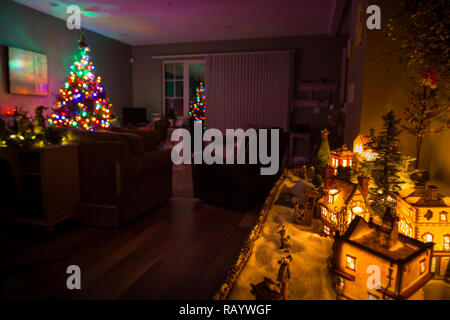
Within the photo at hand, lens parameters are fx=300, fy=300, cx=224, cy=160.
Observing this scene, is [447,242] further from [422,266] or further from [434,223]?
[422,266]

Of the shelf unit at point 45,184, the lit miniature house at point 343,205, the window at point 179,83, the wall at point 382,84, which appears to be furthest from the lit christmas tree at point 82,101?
the lit miniature house at point 343,205

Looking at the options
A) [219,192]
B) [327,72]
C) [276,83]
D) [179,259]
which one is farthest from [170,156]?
[327,72]

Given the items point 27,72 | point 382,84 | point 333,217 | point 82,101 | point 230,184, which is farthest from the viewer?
point 82,101

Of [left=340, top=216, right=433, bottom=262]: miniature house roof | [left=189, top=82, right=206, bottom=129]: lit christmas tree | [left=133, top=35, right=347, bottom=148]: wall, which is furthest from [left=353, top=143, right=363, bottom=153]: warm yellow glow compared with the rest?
[left=189, top=82, right=206, bottom=129]: lit christmas tree

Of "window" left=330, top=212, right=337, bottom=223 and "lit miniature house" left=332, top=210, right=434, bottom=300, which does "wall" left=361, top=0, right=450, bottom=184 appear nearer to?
"window" left=330, top=212, right=337, bottom=223

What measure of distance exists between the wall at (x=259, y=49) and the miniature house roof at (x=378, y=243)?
6.30 m

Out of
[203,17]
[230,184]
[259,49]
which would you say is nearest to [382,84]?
[230,184]

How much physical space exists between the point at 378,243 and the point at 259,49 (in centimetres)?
683

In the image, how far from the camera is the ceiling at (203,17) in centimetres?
472

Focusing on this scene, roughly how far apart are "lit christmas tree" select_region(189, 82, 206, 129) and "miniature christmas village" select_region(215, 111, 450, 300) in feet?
23.7

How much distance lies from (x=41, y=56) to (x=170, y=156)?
349 cm

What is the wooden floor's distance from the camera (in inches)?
73.1

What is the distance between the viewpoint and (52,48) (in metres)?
5.50

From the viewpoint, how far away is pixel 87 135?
2.94 m
